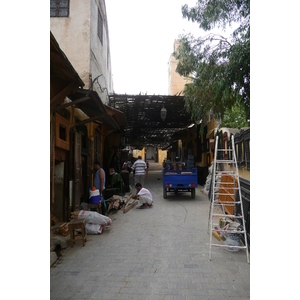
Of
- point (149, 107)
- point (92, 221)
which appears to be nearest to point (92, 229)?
point (92, 221)

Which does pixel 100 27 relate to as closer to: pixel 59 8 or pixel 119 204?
pixel 59 8

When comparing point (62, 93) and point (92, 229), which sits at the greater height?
point (62, 93)

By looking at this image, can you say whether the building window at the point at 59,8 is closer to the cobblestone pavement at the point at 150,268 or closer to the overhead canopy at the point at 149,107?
the overhead canopy at the point at 149,107

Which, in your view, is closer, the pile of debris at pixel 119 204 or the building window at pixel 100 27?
the pile of debris at pixel 119 204

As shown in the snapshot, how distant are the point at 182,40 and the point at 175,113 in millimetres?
7051

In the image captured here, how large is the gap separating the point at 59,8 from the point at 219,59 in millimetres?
5798

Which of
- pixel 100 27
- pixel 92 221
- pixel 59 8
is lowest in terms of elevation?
pixel 92 221

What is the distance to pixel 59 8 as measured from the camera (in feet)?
30.6

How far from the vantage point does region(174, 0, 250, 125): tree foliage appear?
263 inches

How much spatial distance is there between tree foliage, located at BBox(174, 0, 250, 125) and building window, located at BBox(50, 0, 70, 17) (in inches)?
162

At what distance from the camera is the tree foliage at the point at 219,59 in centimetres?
669

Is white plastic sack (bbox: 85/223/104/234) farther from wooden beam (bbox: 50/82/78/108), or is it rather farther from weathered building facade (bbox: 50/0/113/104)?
weathered building facade (bbox: 50/0/113/104)

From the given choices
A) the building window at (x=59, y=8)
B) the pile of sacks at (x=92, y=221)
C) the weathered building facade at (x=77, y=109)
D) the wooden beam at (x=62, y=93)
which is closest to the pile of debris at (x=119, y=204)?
the weathered building facade at (x=77, y=109)

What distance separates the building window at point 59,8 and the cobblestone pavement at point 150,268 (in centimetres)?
743
